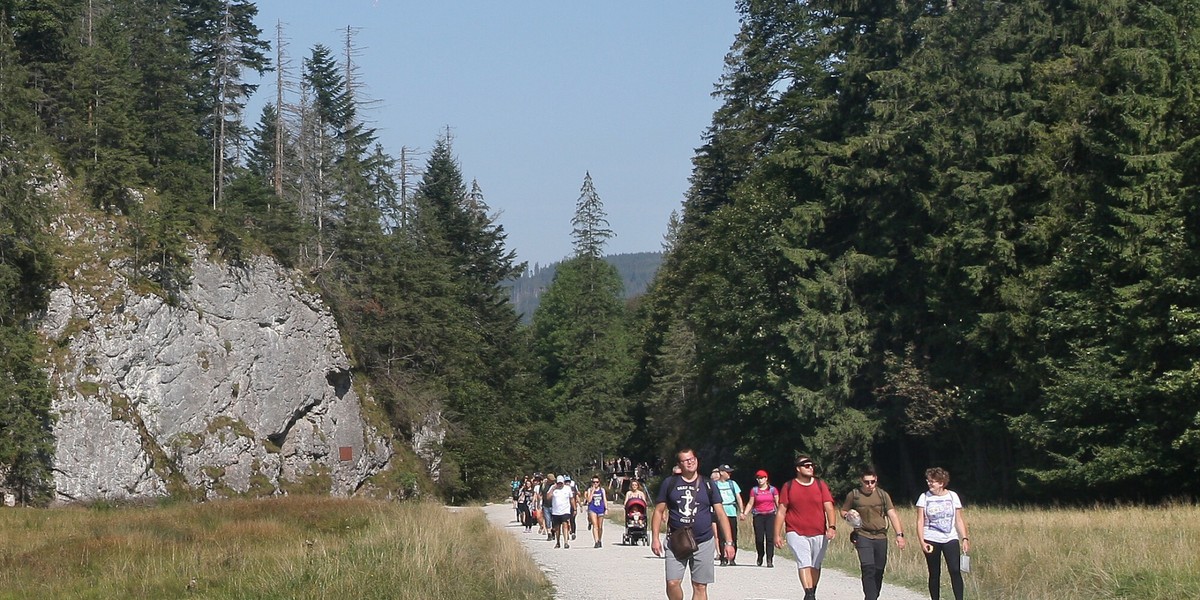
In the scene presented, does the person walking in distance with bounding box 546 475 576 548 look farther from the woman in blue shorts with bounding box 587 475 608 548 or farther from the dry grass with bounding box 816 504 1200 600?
the dry grass with bounding box 816 504 1200 600

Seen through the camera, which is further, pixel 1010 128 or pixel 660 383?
pixel 660 383

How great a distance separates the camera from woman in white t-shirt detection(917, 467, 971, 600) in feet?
45.1

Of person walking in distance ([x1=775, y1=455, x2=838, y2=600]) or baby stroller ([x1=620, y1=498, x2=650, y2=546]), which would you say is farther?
baby stroller ([x1=620, y1=498, x2=650, y2=546])

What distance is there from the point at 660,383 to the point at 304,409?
2659cm

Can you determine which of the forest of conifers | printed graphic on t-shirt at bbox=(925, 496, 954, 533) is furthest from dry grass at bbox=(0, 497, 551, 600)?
the forest of conifers

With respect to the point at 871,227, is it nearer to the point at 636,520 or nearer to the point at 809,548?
the point at 636,520

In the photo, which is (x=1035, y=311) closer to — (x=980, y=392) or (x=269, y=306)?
(x=980, y=392)

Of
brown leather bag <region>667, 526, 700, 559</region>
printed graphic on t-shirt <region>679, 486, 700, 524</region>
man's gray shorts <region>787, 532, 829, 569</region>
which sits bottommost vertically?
man's gray shorts <region>787, 532, 829, 569</region>

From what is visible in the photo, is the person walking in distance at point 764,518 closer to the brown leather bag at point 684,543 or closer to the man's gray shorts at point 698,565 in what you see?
the man's gray shorts at point 698,565

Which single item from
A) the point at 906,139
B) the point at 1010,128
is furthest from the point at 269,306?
the point at 1010,128

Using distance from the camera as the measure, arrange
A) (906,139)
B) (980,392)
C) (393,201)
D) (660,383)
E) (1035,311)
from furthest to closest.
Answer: (393,201)
(660,383)
(906,139)
(980,392)
(1035,311)

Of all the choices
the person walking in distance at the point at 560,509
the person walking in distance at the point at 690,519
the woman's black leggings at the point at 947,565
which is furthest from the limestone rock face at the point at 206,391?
the woman's black leggings at the point at 947,565

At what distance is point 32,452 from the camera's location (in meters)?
39.9

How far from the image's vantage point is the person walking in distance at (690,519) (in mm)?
12328
